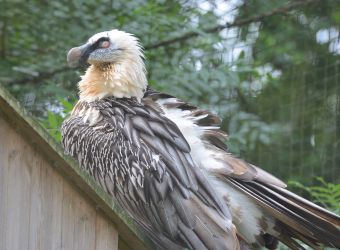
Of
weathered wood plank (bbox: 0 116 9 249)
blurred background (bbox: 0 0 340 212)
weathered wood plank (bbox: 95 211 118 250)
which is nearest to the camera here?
weathered wood plank (bbox: 0 116 9 249)

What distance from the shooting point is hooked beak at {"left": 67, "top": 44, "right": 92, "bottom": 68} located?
608 cm

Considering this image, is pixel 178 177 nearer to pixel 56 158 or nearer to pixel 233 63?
pixel 56 158

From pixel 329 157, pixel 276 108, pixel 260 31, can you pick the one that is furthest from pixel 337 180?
pixel 260 31

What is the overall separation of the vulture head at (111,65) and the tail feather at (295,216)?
35.6 inches

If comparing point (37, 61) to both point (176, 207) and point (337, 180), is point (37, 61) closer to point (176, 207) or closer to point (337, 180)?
point (337, 180)

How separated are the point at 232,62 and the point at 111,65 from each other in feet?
8.45

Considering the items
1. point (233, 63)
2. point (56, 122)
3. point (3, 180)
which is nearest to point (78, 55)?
point (56, 122)

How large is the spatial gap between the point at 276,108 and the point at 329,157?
Answer: 2.23ft

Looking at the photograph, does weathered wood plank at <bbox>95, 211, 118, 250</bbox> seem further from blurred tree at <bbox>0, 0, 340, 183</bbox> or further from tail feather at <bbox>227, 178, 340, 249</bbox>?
blurred tree at <bbox>0, 0, 340, 183</bbox>

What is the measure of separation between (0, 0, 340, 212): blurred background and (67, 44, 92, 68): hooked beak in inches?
49.8

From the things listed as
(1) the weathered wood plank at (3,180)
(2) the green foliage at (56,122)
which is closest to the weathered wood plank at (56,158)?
(1) the weathered wood plank at (3,180)

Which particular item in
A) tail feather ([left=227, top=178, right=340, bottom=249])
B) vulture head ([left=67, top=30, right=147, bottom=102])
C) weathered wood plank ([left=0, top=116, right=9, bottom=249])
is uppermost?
vulture head ([left=67, top=30, right=147, bottom=102])

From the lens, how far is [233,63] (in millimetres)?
8531

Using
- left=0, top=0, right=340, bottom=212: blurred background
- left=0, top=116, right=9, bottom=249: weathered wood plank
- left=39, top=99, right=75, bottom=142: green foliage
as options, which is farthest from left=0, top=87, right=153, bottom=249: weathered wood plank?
left=0, top=0, right=340, bottom=212: blurred background
